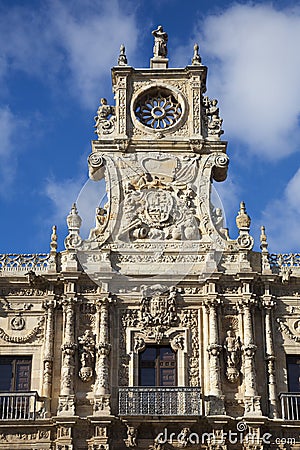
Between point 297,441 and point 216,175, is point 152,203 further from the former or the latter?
point 297,441

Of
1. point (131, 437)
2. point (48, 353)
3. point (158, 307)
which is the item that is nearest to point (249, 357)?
point (158, 307)

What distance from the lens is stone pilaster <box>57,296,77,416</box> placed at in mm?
22873

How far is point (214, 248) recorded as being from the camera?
24922 mm

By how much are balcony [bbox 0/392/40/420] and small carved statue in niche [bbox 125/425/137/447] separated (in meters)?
2.31

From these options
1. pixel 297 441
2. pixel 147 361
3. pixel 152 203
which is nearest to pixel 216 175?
pixel 152 203

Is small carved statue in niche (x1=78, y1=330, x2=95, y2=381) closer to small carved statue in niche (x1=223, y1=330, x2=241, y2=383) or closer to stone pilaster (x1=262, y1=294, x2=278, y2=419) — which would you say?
small carved statue in niche (x1=223, y1=330, x2=241, y2=383)

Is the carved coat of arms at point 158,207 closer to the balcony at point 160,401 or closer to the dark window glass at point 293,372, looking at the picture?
the balcony at point 160,401

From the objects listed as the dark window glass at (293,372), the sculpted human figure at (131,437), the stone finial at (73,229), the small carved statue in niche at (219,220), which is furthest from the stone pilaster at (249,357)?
the stone finial at (73,229)

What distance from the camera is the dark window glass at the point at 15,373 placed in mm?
23719

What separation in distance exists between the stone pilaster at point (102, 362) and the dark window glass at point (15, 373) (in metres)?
1.85

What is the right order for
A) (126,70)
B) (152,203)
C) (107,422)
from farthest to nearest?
(126,70)
(152,203)
(107,422)

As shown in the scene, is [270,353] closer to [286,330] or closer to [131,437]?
[286,330]

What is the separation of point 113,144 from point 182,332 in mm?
5757

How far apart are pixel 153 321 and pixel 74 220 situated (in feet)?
11.7
